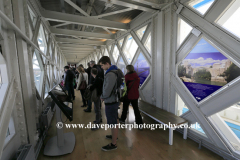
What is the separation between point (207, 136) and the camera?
2.35 m

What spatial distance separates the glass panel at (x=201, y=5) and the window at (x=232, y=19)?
34 centimetres

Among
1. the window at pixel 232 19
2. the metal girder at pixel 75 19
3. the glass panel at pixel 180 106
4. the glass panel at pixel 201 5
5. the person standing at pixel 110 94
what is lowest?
the glass panel at pixel 180 106

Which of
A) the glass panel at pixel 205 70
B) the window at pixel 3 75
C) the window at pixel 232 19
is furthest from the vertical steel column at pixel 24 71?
the window at pixel 232 19

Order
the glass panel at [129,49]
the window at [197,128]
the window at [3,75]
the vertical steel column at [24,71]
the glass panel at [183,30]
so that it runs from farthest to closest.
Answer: the glass panel at [129,49] → the glass panel at [183,30] → the window at [197,128] → the vertical steel column at [24,71] → the window at [3,75]

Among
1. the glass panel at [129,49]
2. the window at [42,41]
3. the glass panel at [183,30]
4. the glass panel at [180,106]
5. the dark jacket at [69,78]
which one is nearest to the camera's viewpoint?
the glass panel at [183,30]

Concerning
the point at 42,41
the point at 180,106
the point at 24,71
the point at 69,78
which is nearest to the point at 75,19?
the point at 42,41

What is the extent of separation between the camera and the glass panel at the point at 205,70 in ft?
6.63

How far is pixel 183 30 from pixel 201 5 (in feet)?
1.82

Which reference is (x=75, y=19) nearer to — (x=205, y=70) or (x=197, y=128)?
(x=205, y=70)

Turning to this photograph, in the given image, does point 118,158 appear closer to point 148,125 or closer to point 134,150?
point 134,150

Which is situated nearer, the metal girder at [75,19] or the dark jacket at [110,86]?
the dark jacket at [110,86]

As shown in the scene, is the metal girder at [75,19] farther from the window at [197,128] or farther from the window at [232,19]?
the window at [197,128]

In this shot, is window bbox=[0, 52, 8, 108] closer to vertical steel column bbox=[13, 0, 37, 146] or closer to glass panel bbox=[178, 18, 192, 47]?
vertical steel column bbox=[13, 0, 37, 146]

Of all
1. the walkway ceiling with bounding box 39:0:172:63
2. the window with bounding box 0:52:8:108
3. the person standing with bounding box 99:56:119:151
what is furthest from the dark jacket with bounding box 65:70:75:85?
the window with bounding box 0:52:8:108
